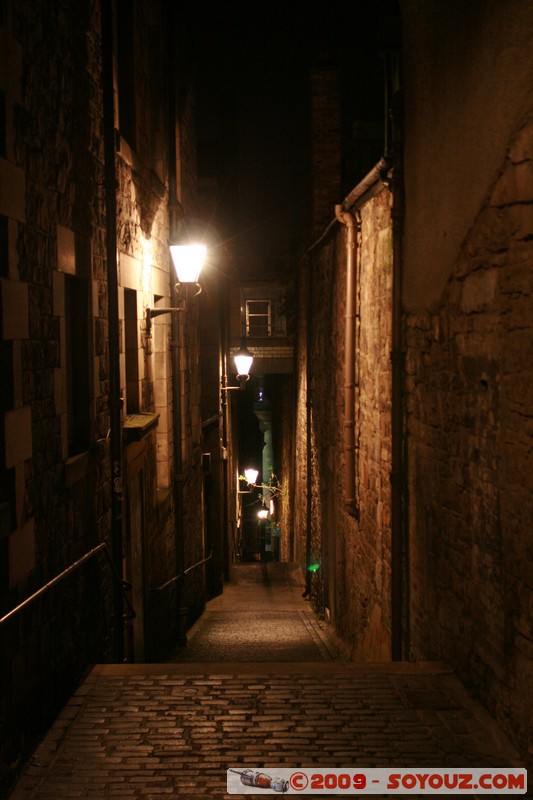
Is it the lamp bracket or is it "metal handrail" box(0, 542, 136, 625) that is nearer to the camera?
"metal handrail" box(0, 542, 136, 625)

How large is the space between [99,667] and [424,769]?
2.52 meters

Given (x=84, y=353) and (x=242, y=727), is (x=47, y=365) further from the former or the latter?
(x=242, y=727)

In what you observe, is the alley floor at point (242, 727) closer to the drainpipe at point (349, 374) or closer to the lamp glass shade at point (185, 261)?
the drainpipe at point (349, 374)

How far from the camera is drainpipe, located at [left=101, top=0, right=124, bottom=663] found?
20.9 ft

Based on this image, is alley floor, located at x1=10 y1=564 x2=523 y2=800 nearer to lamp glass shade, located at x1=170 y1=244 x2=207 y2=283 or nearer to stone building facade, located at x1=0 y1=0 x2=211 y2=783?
stone building facade, located at x1=0 y1=0 x2=211 y2=783

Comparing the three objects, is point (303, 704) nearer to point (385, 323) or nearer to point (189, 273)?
point (385, 323)

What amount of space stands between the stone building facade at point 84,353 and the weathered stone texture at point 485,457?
2.40 meters

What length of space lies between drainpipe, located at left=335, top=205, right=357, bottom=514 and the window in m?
11.7

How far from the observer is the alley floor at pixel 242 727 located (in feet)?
12.8

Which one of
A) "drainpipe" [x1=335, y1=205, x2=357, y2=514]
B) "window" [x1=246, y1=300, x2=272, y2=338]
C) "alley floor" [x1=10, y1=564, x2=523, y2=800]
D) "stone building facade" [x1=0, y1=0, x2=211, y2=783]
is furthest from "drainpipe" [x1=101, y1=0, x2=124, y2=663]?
"window" [x1=246, y1=300, x2=272, y2=338]

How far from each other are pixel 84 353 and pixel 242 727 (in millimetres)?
2878

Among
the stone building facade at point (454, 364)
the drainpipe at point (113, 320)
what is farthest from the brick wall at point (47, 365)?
the stone building facade at point (454, 364)

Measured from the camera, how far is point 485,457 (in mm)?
4527

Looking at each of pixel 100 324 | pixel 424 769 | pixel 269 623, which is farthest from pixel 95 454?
pixel 269 623
